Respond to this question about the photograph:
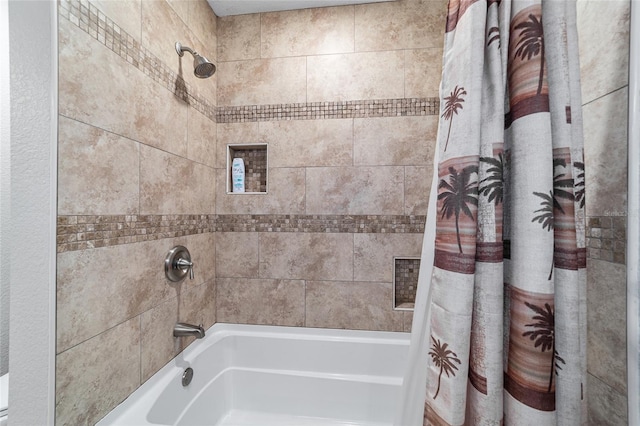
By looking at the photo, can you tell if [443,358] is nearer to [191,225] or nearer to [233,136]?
[191,225]

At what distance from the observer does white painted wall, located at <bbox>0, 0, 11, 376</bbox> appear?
1.26 m

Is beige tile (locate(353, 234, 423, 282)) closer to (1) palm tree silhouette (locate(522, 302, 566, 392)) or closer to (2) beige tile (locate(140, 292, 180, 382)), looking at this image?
(2) beige tile (locate(140, 292, 180, 382))

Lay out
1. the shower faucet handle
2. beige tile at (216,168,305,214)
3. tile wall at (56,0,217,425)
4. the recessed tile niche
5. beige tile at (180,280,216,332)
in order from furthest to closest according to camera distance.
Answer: the recessed tile niche
beige tile at (216,168,305,214)
beige tile at (180,280,216,332)
the shower faucet handle
tile wall at (56,0,217,425)

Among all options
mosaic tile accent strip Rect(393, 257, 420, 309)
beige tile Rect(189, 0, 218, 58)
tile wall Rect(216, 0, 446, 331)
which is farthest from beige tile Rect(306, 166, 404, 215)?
beige tile Rect(189, 0, 218, 58)

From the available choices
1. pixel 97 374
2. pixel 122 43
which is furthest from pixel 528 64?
pixel 97 374

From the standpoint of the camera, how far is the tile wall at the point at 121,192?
2.99 feet

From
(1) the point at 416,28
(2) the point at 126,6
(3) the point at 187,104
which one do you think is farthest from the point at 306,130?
(2) the point at 126,6

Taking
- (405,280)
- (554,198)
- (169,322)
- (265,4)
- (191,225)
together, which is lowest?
(169,322)

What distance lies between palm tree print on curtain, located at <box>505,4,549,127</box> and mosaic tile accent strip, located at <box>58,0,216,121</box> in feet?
4.07

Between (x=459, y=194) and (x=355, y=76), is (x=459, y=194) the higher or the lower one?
the lower one

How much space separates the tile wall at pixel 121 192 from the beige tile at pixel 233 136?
0.69 feet

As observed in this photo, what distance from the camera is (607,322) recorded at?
0.68 m

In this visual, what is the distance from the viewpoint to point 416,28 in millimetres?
1706

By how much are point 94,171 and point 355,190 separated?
4.06 feet
